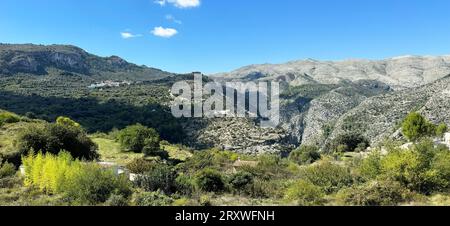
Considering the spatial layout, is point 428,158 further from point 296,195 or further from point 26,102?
point 26,102

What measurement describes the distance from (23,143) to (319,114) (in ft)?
414

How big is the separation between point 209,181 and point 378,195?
8005 millimetres

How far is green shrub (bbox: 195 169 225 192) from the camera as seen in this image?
19.3 meters

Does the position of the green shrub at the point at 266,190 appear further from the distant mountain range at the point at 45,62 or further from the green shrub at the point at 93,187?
the distant mountain range at the point at 45,62

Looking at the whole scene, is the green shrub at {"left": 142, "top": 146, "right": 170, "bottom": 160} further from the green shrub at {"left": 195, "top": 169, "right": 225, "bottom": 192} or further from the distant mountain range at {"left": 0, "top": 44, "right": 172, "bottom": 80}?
the distant mountain range at {"left": 0, "top": 44, "right": 172, "bottom": 80}

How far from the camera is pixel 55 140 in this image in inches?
1009

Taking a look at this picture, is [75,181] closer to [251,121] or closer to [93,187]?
[93,187]

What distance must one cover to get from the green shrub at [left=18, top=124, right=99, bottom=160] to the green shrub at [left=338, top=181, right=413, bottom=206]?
16891mm

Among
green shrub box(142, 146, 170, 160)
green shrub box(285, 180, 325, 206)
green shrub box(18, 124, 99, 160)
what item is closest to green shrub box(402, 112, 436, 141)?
green shrub box(142, 146, 170, 160)

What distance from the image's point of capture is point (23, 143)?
2472 centimetres

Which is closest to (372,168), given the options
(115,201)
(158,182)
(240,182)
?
(240,182)

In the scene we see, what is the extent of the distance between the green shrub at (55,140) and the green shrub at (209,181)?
9454mm
